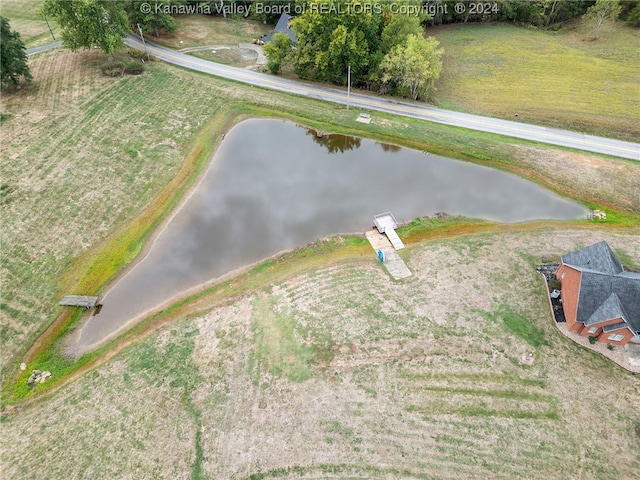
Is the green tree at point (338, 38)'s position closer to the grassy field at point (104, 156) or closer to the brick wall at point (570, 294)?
the grassy field at point (104, 156)

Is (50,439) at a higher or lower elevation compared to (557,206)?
lower

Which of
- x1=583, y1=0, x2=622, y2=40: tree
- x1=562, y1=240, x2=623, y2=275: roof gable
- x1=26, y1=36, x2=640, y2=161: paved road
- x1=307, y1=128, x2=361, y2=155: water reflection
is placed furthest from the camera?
x1=583, y1=0, x2=622, y2=40: tree

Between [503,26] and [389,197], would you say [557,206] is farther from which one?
[503,26]

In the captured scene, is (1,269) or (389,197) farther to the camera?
(389,197)

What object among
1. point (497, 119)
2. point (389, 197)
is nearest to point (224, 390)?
point (389, 197)

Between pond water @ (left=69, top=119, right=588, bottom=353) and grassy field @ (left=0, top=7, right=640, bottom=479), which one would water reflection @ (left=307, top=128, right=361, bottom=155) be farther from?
grassy field @ (left=0, top=7, right=640, bottom=479)

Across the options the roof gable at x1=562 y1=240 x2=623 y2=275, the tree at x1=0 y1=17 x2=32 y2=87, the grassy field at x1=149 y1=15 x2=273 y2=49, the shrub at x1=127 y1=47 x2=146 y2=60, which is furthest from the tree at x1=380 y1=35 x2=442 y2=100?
the tree at x1=0 y1=17 x2=32 y2=87

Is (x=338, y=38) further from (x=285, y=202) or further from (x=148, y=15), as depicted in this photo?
(x=148, y=15)
